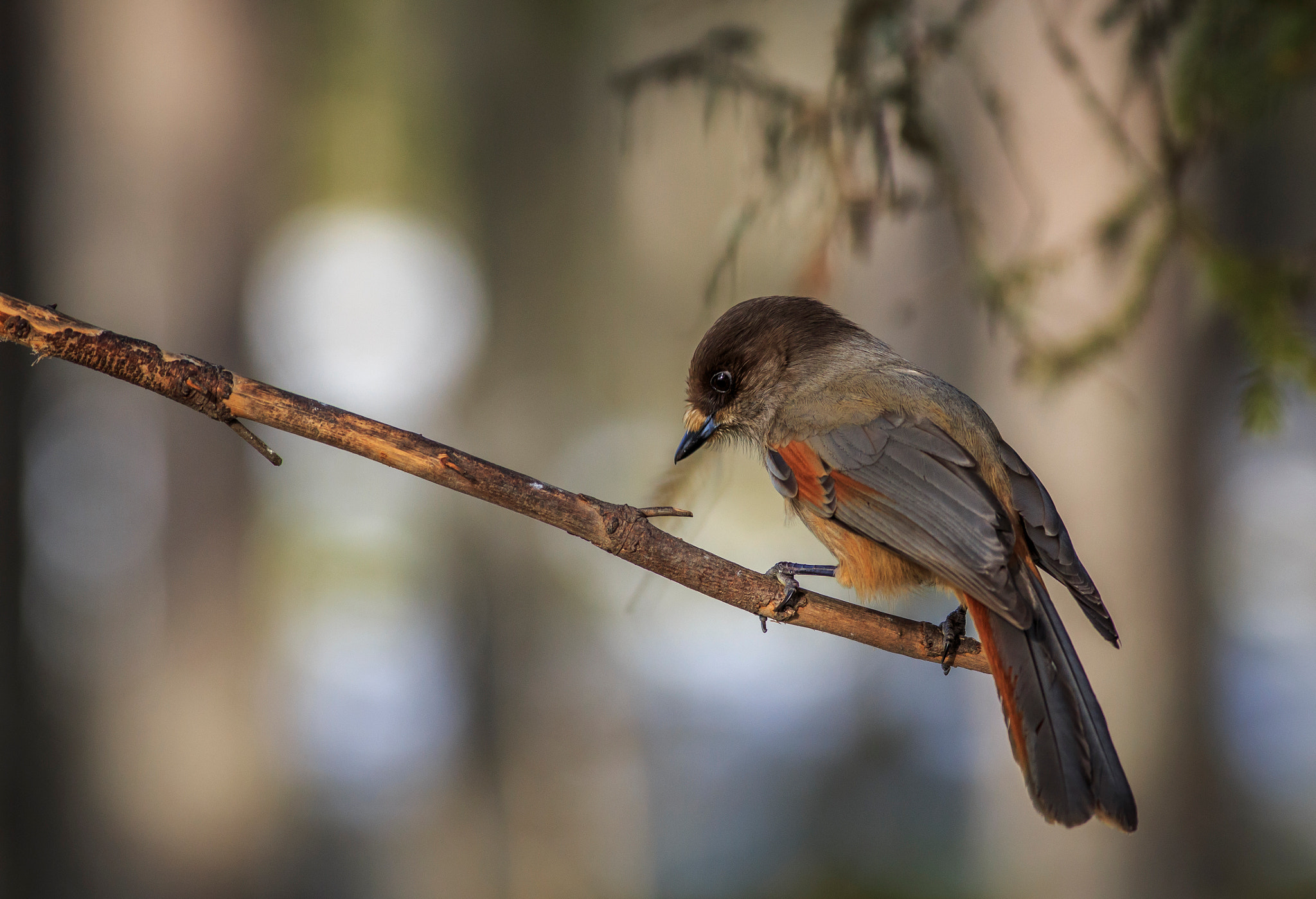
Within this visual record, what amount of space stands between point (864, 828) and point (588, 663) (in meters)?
2.25

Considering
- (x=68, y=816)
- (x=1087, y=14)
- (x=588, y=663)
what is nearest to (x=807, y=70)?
(x=1087, y=14)

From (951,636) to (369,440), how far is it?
132cm

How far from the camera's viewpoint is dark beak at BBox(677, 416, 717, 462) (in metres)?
2.72

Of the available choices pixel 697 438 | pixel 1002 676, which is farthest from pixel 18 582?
pixel 1002 676

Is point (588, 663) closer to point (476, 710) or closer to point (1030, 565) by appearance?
point (476, 710)

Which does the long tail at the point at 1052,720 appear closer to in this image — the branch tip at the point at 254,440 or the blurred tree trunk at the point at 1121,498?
the branch tip at the point at 254,440

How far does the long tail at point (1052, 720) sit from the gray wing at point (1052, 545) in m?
0.08

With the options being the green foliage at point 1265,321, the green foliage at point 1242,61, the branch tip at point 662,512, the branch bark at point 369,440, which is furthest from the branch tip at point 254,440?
the green foliage at point 1242,61

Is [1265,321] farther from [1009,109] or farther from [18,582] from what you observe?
[18,582]

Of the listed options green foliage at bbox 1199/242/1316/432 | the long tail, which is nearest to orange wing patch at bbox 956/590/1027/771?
the long tail

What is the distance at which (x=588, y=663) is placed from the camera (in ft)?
24.7

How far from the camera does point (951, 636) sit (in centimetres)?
223

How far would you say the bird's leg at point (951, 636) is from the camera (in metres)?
2.19

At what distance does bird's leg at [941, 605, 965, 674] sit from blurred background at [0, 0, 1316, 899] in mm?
198
